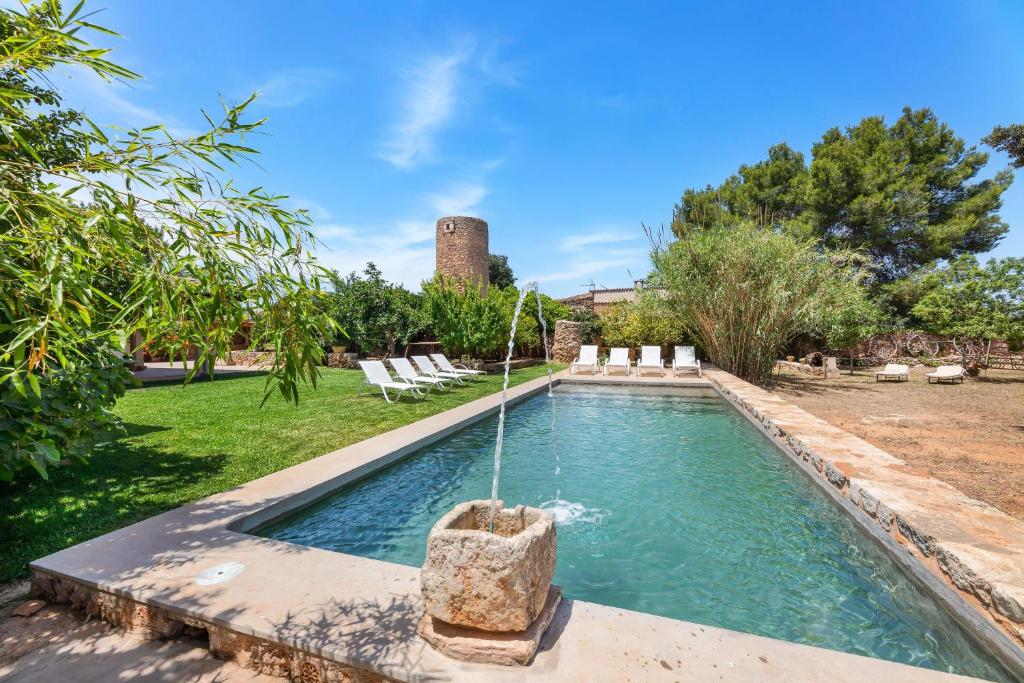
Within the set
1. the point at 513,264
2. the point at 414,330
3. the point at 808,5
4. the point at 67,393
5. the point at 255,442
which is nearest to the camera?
the point at 67,393

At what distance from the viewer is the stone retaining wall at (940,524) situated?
232cm

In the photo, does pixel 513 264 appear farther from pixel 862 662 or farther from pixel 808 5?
pixel 862 662

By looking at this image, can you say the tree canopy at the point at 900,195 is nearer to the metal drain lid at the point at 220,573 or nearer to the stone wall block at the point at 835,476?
the stone wall block at the point at 835,476

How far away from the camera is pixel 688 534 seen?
3.72 metres

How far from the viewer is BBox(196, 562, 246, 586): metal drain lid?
2.51 metres

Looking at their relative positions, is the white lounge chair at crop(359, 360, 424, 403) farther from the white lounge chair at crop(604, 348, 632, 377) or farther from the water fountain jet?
the water fountain jet

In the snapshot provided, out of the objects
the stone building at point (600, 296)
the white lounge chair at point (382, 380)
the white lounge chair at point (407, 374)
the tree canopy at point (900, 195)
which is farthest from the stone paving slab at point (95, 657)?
the stone building at point (600, 296)

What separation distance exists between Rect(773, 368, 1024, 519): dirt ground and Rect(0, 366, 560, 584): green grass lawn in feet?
22.2

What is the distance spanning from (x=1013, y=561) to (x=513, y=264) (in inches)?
1653

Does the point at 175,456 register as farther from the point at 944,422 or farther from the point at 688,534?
the point at 944,422

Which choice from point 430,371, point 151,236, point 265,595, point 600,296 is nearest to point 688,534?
point 265,595

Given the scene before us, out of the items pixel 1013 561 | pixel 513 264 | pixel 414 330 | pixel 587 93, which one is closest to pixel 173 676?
pixel 1013 561

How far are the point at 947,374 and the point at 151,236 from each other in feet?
63.2

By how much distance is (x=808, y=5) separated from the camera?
8750 mm
